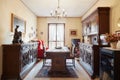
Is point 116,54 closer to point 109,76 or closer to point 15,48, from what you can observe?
point 109,76

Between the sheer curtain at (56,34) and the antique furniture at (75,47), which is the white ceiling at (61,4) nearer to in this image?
the antique furniture at (75,47)

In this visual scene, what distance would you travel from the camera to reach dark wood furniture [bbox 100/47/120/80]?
125 inches

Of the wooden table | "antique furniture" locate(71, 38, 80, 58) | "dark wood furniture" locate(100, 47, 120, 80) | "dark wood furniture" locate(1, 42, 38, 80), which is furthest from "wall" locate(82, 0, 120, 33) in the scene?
"antique furniture" locate(71, 38, 80, 58)

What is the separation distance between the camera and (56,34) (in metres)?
11.3

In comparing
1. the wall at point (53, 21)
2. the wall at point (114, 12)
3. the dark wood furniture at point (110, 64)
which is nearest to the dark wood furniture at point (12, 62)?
the dark wood furniture at point (110, 64)

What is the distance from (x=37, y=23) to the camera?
36.4 feet

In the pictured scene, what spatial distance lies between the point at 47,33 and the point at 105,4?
20.1ft

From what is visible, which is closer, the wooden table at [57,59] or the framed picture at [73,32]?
the wooden table at [57,59]

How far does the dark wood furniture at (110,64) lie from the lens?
318 centimetres

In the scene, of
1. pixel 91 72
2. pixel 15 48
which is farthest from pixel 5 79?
pixel 91 72

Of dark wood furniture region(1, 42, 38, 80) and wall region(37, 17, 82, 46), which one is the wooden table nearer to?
dark wood furniture region(1, 42, 38, 80)

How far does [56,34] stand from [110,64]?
7938mm

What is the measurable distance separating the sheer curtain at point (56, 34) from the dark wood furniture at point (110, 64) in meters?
7.32

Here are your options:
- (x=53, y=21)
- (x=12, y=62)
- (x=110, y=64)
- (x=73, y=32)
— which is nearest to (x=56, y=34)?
(x=53, y=21)
